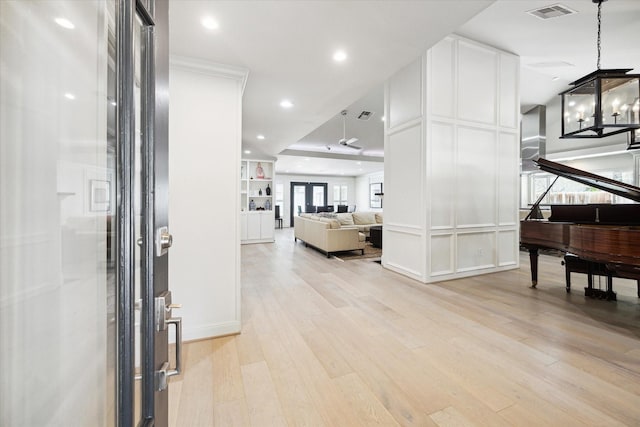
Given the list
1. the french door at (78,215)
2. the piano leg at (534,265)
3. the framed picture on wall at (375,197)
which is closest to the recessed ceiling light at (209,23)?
the french door at (78,215)

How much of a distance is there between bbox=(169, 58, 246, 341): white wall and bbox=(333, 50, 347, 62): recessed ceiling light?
797mm

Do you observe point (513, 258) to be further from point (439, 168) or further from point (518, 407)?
point (518, 407)

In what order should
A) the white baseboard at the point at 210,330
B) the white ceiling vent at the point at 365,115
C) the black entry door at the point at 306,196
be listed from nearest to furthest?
the white baseboard at the point at 210,330
the white ceiling vent at the point at 365,115
the black entry door at the point at 306,196

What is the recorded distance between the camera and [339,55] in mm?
2248

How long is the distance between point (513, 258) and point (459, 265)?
4.05ft

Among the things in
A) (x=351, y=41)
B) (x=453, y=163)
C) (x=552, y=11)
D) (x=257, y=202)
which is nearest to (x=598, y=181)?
(x=453, y=163)

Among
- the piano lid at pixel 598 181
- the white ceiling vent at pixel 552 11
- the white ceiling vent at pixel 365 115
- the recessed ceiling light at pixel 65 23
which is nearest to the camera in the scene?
the recessed ceiling light at pixel 65 23

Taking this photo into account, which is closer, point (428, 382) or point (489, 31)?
point (428, 382)

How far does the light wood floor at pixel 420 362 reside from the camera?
1.44 meters

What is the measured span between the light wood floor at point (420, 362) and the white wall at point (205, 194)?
0.32 metres

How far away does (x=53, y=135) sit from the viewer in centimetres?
48

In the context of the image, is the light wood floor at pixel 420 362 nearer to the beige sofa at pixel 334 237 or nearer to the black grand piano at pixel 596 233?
the black grand piano at pixel 596 233

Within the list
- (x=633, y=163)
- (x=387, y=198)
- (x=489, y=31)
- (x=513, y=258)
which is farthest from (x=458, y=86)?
(x=633, y=163)

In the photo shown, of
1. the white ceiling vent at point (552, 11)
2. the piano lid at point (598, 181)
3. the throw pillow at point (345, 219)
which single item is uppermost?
the white ceiling vent at point (552, 11)
